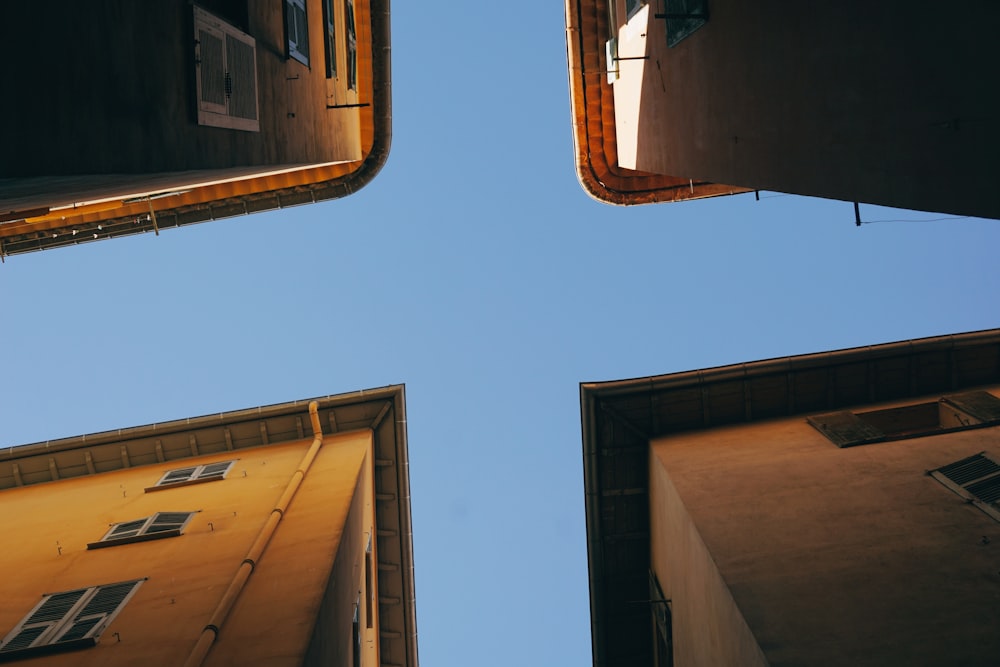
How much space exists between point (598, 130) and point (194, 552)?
607 inches

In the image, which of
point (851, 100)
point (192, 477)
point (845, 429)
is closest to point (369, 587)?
point (192, 477)

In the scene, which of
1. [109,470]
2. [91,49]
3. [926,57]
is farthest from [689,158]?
[109,470]

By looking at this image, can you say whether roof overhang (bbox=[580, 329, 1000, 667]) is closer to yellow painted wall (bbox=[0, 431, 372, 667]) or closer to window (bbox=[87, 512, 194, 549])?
yellow painted wall (bbox=[0, 431, 372, 667])

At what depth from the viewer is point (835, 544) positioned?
11727mm

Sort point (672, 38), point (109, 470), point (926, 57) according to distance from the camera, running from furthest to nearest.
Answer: point (109, 470)
point (672, 38)
point (926, 57)

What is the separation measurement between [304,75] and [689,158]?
7.13 metres

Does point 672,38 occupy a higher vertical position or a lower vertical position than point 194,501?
higher

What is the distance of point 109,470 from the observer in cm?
1819

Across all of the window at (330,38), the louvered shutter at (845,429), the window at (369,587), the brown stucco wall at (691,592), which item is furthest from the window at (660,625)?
the window at (330,38)

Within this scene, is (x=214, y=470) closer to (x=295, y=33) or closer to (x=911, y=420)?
(x=295, y=33)

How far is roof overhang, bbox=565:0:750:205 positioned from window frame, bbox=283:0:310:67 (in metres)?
8.80

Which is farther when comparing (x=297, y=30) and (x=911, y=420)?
(x=911, y=420)

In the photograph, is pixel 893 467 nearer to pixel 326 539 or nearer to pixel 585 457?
pixel 585 457

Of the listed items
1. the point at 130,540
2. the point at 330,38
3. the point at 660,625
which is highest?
the point at 330,38
